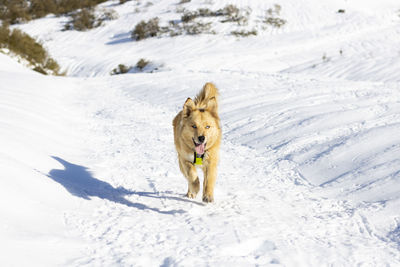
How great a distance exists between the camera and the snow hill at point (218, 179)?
2.76 meters

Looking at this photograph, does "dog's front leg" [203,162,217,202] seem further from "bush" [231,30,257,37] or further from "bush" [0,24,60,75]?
"bush" [231,30,257,37]

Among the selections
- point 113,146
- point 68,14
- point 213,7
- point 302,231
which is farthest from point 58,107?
point 68,14

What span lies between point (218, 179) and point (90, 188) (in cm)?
171

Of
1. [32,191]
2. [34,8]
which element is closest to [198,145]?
[32,191]

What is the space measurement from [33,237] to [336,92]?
797cm

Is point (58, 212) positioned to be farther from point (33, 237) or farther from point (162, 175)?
point (162, 175)

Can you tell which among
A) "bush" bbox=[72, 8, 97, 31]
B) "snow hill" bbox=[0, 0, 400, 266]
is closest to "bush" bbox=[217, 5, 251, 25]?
"bush" bbox=[72, 8, 97, 31]

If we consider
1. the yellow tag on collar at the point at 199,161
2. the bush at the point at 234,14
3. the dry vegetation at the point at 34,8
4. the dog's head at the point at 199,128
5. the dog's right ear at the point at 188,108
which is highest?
the dry vegetation at the point at 34,8

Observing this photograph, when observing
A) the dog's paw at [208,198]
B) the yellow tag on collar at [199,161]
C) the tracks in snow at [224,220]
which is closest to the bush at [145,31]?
the tracks in snow at [224,220]

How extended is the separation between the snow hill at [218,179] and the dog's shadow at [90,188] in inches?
1.0

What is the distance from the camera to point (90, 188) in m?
4.24

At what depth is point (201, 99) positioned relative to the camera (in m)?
4.77

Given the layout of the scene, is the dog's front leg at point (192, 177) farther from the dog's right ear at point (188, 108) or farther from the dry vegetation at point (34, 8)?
the dry vegetation at point (34, 8)

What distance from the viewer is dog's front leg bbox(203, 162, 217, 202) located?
381 cm
